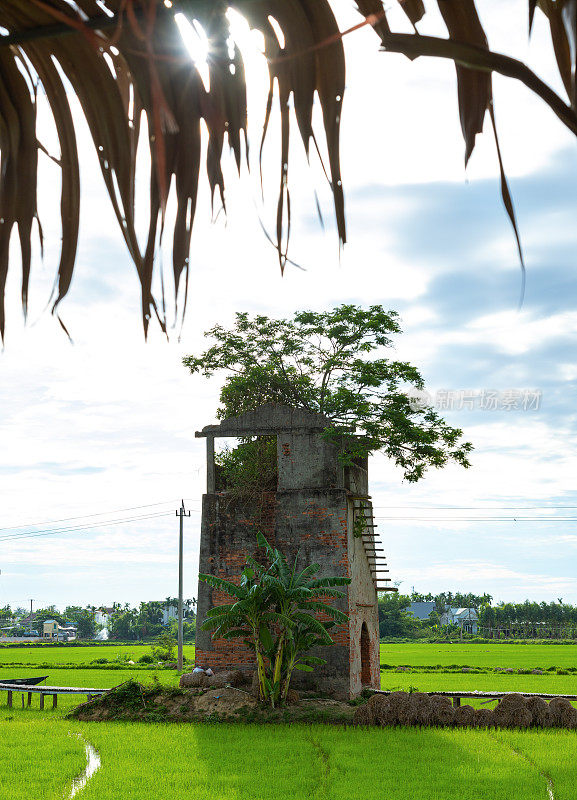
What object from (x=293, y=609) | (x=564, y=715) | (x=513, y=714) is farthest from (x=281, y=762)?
(x=564, y=715)

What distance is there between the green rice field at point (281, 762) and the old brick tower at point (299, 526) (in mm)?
2272

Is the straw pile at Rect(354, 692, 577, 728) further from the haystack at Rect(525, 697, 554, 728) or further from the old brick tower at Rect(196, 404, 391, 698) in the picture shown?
the old brick tower at Rect(196, 404, 391, 698)

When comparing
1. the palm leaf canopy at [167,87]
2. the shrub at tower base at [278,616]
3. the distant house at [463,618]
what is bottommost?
the distant house at [463,618]

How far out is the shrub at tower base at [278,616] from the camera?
541 inches

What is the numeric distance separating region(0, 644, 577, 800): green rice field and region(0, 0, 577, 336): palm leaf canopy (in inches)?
341

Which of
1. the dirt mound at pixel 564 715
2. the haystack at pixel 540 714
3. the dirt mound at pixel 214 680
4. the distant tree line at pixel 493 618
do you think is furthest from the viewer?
the distant tree line at pixel 493 618

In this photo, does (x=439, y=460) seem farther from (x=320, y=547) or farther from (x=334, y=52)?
(x=334, y=52)

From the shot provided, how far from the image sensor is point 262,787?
9344 millimetres

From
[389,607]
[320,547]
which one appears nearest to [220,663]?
[320,547]

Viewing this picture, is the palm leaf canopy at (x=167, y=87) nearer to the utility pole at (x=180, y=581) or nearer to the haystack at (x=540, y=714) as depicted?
the haystack at (x=540, y=714)

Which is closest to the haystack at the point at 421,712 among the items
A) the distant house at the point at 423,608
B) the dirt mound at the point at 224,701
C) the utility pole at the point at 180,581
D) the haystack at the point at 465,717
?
the haystack at the point at 465,717

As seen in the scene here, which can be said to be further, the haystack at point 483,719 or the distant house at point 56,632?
the distant house at point 56,632

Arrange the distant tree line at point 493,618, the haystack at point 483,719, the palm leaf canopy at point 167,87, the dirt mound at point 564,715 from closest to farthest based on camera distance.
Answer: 1. the palm leaf canopy at point 167,87
2. the dirt mound at point 564,715
3. the haystack at point 483,719
4. the distant tree line at point 493,618

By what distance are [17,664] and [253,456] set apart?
77.8 ft
